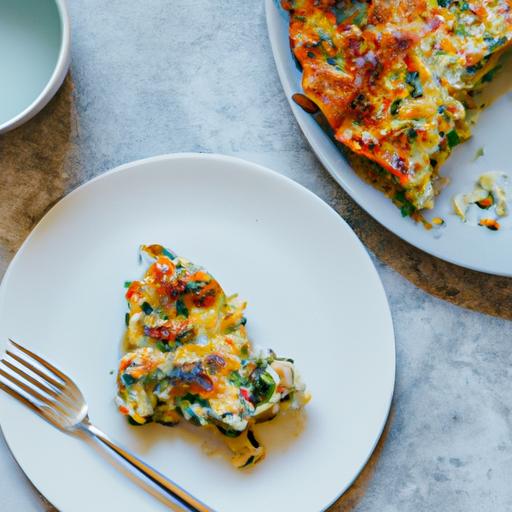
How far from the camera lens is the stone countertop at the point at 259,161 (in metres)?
2.09

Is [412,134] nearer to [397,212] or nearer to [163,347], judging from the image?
[397,212]

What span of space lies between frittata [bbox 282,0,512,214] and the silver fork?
3.29 feet

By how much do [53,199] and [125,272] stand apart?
33cm

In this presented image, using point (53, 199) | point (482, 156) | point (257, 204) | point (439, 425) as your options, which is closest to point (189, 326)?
point (257, 204)

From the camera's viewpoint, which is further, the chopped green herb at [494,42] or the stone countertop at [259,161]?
the stone countertop at [259,161]

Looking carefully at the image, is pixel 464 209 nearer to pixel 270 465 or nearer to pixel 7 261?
pixel 270 465

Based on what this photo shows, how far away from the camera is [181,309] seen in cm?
192

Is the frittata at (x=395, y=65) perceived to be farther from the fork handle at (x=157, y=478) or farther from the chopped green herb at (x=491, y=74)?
the fork handle at (x=157, y=478)

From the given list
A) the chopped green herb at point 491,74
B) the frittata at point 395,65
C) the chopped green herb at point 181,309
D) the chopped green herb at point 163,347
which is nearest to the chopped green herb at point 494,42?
the frittata at point 395,65

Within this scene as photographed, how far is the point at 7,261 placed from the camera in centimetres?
210

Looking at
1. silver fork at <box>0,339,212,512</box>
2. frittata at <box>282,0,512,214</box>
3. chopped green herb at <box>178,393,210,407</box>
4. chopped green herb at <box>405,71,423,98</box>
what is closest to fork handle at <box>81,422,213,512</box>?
silver fork at <box>0,339,212,512</box>

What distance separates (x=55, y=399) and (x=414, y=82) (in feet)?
4.20

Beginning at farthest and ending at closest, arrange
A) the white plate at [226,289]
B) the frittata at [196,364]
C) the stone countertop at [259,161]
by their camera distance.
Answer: the stone countertop at [259,161]
the white plate at [226,289]
the frittata at [196,364]

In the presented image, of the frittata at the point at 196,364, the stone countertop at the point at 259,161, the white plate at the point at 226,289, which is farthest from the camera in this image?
the stone countertop at the point at 259,161
